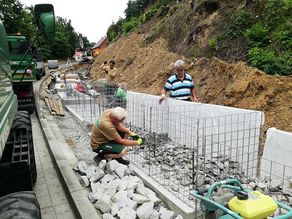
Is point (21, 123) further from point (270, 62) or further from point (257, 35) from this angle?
point (257, 35)

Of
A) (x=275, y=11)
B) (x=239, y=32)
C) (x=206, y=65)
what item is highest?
(x=275, y=11)

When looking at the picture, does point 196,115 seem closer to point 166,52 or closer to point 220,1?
point 220,1

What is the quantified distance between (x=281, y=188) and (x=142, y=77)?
12289 millimetres

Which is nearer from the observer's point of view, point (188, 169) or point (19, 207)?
point (19, 207)

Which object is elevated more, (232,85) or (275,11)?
(275,11)

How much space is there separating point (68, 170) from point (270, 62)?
576 centimetres

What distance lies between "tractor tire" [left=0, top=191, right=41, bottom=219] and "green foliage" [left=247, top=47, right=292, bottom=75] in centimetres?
680

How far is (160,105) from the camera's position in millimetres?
6684

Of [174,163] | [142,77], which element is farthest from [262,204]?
[142,77]

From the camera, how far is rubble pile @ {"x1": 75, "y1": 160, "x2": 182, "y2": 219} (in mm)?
3496

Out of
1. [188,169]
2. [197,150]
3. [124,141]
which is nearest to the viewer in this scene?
[197,150]

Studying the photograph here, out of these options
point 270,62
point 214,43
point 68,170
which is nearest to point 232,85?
point 270,62

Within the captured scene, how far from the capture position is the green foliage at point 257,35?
8930 millimetres

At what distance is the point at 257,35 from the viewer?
915 cm
